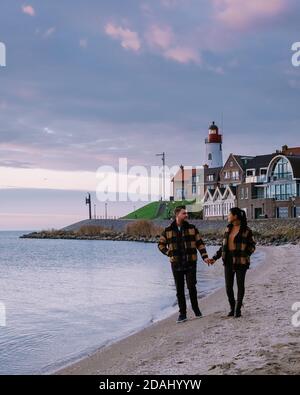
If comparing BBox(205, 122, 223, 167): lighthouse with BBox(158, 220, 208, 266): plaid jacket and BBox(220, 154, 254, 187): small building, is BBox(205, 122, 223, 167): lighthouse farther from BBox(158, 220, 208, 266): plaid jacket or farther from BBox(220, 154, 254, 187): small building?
BBox(158, 220, 208, 266): plaid jacket

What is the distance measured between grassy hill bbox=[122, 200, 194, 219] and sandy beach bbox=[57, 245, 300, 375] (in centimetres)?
8768

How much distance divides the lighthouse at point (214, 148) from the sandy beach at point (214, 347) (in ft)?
287

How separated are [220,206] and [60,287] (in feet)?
202

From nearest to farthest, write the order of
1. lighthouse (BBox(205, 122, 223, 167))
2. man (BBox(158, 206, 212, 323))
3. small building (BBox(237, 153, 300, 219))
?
man (BBox(158, 206, 212, 323)), small building (BBox(237, 153, 300, 219)), lighthouse (BBox(205, 122, 223, 167))

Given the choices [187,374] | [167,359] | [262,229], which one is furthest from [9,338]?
[262,229]

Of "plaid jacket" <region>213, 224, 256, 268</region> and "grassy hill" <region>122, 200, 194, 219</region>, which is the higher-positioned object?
"grassy hill" <region>122, 200, 194, 219</region>

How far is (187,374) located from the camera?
7.23 m

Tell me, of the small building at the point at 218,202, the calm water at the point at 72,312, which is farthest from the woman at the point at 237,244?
the small building at the point at 218,202

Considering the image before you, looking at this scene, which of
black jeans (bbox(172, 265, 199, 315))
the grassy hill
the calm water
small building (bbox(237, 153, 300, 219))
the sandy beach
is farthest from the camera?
the grassy hill

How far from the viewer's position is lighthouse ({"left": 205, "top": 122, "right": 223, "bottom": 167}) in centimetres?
9975

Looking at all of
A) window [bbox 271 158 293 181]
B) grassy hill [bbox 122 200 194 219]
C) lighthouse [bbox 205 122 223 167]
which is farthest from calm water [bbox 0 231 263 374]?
grassy hill [bbox 122 200 194 219]

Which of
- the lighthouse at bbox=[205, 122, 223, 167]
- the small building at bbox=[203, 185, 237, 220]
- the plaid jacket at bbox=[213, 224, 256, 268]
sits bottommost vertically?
the plaid jacket at bbox=[213, 224, 256, 268]

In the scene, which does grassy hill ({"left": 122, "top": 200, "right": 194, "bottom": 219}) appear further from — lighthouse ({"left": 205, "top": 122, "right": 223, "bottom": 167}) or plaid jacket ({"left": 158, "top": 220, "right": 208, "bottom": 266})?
plaid jacket ({"left": 158, "top": 220, "right": 208, "bottom": 266})

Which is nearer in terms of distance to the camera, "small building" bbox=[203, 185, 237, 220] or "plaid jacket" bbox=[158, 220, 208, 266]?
"plaid jacket" bbox=[158, 220, 208, 266]
